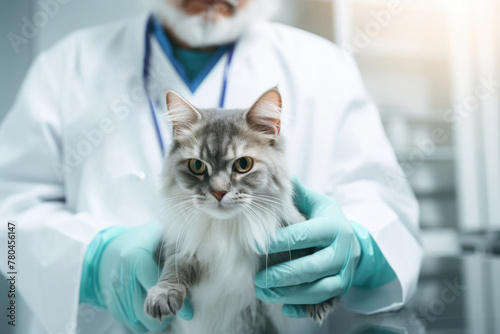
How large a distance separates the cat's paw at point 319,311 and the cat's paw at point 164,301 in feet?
0.72

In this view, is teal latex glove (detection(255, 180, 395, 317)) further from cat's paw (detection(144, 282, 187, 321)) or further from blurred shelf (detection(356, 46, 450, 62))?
blurred shelf (detection(356, 46, 450, 62))

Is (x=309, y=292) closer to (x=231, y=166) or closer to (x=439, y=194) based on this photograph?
(x=231, y=166)

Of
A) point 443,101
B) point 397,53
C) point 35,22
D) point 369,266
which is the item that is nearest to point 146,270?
point 369,266

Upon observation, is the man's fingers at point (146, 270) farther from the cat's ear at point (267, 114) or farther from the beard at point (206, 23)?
the beard at point (206, 23)

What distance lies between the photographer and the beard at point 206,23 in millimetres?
977

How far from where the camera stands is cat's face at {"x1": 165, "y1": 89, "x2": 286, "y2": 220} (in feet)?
1.73

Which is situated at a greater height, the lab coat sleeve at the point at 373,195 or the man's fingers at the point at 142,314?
the lab coat sleeve at the point at 373,195

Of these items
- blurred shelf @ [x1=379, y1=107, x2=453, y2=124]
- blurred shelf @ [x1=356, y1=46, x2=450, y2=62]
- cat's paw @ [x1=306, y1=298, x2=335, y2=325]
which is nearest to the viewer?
cat's paw @ [x1=306, y1=298, x2=335, y2=325]

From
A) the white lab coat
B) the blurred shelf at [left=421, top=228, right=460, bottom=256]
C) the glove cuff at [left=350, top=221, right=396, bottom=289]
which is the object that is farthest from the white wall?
the blurred shelf at [left=421, top=228, right=460, bottom=256]

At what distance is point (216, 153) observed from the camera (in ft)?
1.79

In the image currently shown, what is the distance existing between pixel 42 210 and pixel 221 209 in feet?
2.05

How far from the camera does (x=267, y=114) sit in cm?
54

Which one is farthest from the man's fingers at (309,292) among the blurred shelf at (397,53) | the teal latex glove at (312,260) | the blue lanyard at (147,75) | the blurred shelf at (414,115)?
the blurred shelf at (414,115)

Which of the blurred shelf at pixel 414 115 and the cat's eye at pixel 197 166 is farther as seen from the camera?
the blurred shelf at pixel 414 115
